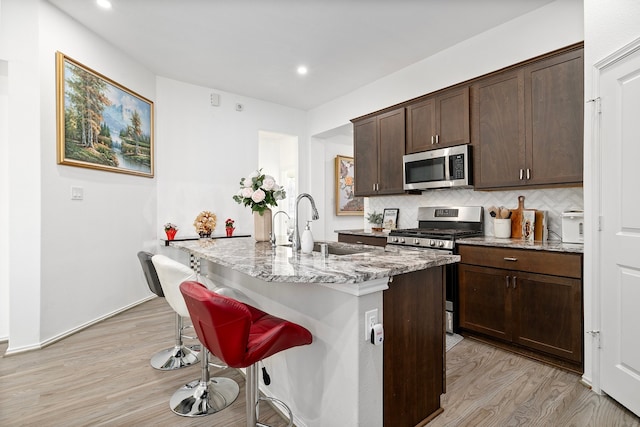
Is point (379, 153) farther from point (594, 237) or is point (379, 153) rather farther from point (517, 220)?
point (594, 237)

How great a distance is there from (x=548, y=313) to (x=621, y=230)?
0.81m

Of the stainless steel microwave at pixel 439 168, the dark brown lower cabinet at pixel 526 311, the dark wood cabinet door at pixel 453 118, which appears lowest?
the dark brown lower cabinet at pixel 526 311

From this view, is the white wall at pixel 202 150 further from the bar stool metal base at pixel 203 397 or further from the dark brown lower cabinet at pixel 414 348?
the dark brown lower cabinet at pixel 414 348

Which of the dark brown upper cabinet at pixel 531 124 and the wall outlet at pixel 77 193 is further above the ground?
the dark brown upper cabinet at pixel 531 124

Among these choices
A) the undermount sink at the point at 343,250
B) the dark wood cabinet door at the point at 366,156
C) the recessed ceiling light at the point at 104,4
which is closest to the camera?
the undermount sink at the point at 343,250

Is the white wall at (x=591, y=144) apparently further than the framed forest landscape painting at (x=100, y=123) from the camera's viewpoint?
No

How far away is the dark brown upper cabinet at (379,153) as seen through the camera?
384 centimetres

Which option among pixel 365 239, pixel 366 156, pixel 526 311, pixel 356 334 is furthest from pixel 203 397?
pixel 366 156

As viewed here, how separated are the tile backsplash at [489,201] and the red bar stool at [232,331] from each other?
2.61 meters

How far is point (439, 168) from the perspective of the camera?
3.32 m

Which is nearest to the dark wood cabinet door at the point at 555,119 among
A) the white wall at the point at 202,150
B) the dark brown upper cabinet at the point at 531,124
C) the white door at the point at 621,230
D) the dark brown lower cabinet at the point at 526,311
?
the dark brown upper cabinet at the point at 531,124

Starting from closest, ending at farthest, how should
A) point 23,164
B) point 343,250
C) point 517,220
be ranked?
point 343,250 < point 23,164 < point 517,220

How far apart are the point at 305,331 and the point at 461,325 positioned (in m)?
2.05

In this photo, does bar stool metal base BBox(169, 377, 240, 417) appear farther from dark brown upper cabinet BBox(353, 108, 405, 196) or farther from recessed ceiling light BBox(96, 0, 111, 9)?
recessed ceiling light BBox(96, 0, 111, 9)
